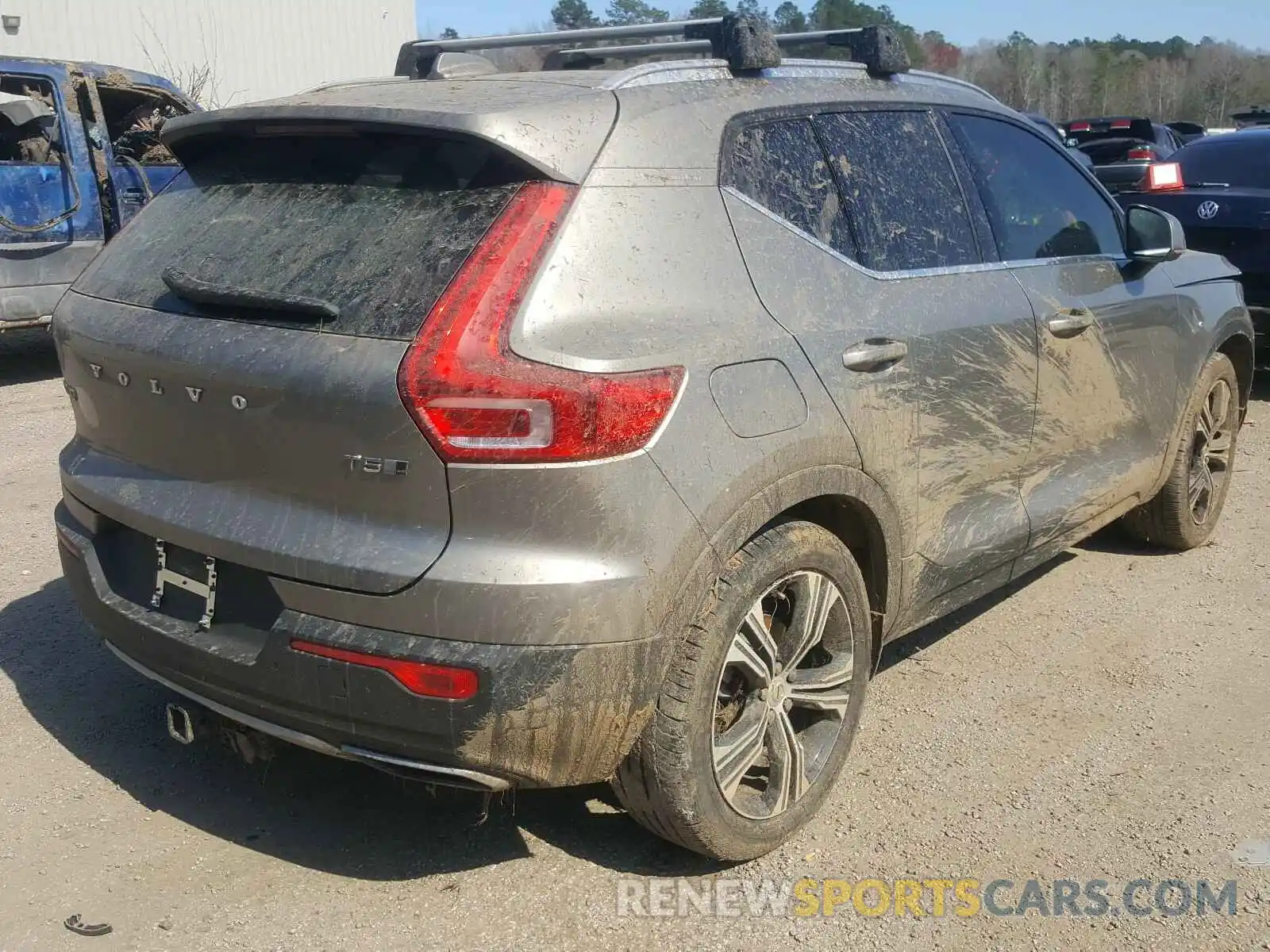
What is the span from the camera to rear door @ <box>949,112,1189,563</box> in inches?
153

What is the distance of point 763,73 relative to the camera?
10.6 ft

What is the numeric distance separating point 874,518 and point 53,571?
133 inches

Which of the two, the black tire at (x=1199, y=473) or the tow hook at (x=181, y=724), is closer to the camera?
the tow hook at (x=181, y=724)

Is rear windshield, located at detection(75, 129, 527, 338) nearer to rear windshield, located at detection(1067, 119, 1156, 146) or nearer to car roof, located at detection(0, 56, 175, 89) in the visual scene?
car roof, located at detection(0, 56, 175, 89)

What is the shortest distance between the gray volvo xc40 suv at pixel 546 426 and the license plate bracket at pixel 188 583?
13 millimetres

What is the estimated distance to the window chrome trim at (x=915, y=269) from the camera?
2.96m

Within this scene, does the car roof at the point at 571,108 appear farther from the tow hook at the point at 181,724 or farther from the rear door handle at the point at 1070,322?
the tow hook at the point at 181,724

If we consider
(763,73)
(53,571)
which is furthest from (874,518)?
(53,571)

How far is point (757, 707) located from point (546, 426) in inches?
38.3

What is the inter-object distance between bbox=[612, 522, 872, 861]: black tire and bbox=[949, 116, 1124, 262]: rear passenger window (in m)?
1.41

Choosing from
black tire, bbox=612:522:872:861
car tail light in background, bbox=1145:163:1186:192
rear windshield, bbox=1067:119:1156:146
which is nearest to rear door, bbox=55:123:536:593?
black tire, bbox=612:522:872:861

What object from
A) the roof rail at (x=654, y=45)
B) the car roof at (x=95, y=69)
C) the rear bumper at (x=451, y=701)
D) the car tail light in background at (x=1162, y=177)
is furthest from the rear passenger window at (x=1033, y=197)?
the car roof at (x=95, y=69)

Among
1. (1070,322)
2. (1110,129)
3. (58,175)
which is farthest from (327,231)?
(1110,129)

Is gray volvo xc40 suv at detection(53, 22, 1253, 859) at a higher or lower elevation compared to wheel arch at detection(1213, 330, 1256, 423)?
higher
